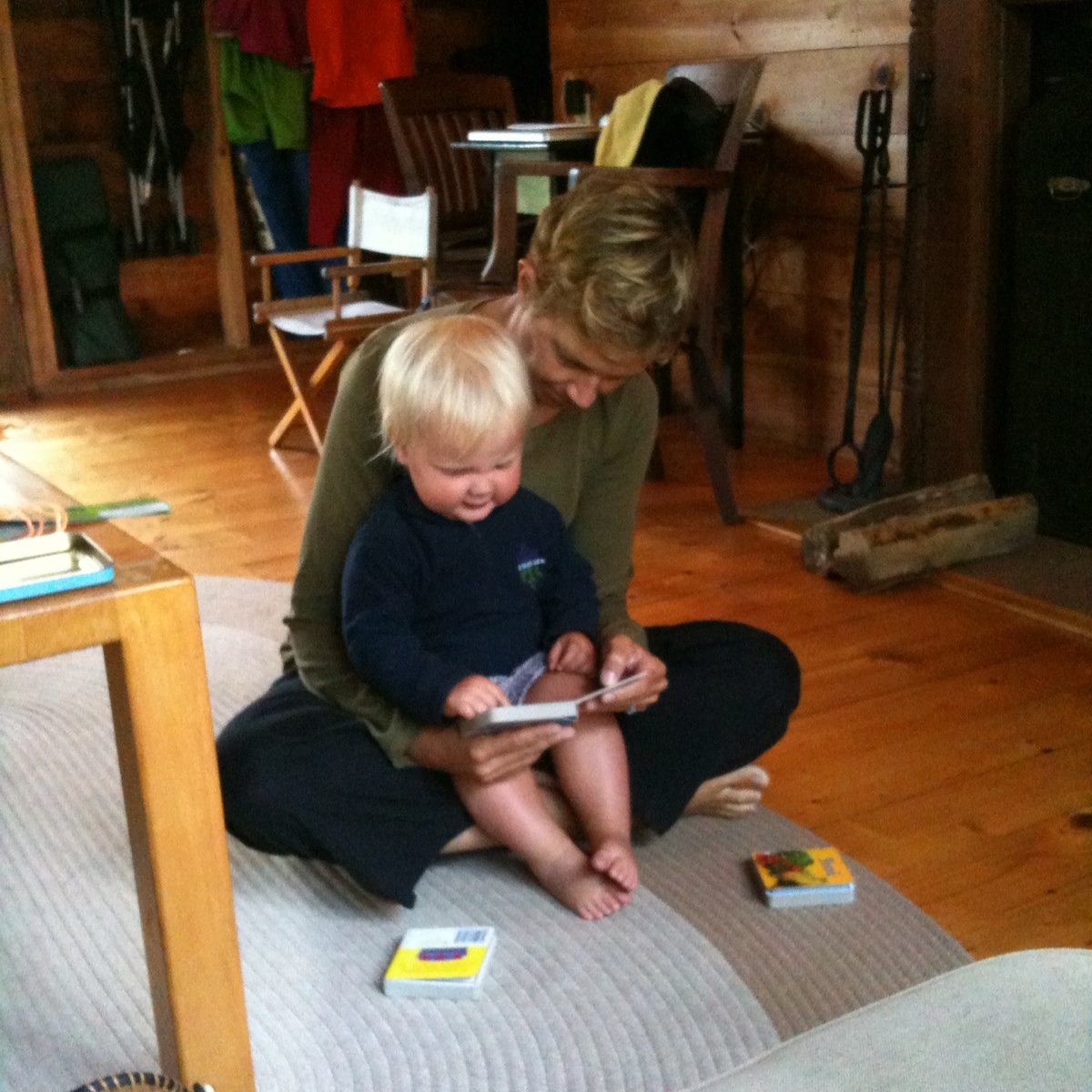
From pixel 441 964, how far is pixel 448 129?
3.25 metres

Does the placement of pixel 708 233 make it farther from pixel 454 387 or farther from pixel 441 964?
pixel 441 964

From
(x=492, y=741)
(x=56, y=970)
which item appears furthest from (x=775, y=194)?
(x=56, y=970)

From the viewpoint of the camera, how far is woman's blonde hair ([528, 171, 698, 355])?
1611mm

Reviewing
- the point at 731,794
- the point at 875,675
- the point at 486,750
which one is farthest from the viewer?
the point at 875,675

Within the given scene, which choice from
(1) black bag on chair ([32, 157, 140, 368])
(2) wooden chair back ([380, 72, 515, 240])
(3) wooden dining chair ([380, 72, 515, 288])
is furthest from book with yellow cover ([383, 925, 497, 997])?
(1) black bag on chair ([32, 157, 140, 368])

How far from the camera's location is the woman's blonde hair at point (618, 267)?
161 cm

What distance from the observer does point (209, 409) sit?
4.84m

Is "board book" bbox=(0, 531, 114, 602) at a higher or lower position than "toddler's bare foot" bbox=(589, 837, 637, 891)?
higher

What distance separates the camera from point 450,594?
68.5 inches

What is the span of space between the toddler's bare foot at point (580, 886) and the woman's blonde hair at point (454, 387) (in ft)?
1.72

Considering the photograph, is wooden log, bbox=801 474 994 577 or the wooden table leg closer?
the wooden table leg

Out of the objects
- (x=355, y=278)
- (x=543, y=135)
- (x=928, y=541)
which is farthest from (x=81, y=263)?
(x=928, y=541)

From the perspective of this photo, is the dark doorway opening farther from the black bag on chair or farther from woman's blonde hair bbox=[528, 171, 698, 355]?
the black bag on chair

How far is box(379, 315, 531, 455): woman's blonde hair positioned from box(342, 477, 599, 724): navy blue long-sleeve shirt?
127mm
